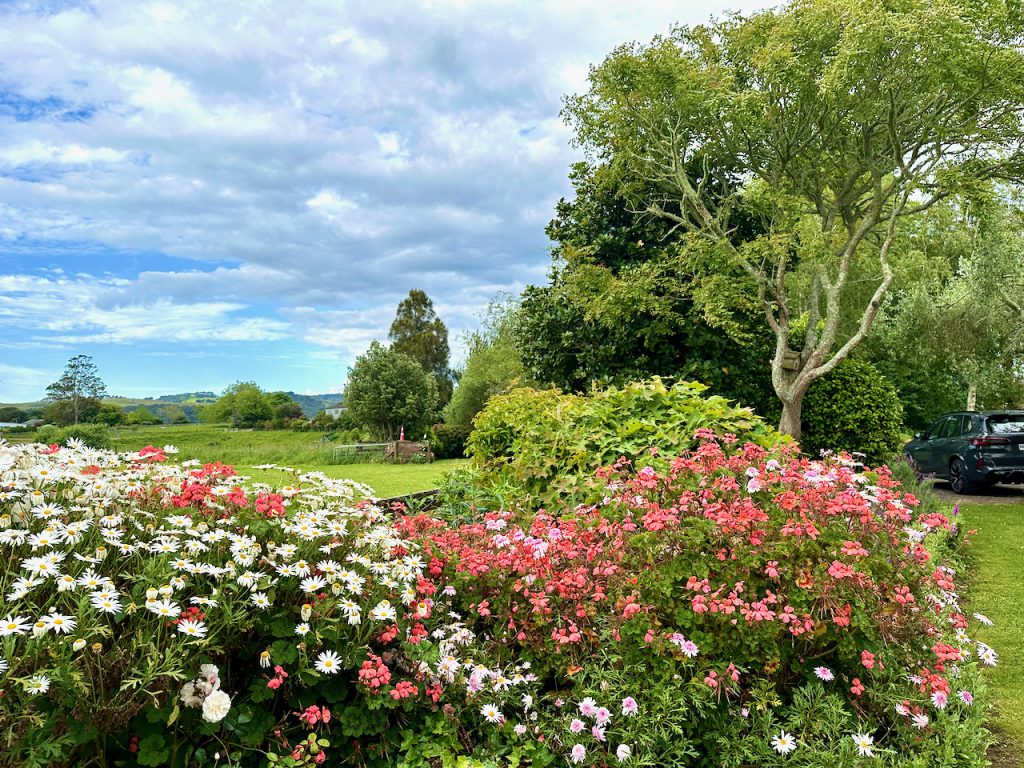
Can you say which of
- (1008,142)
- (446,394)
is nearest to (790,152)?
(1008,142)

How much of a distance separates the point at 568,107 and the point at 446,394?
37.3m

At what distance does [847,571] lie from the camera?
2.54m

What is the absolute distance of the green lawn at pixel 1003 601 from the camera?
3.35m

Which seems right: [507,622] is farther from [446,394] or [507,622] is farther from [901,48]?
[446,394]

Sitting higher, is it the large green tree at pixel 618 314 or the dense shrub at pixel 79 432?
the large green tree at pixel 618 314

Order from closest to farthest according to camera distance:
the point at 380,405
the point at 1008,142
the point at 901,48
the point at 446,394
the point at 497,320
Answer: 1. the point at 901,48
2. the point at 1008,142
3. the point at 380,405
4. the point at 497,320
5. the point at 446,394

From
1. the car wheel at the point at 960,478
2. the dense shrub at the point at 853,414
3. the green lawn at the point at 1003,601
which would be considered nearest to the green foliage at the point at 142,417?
the dense shrub at the point at 853,414

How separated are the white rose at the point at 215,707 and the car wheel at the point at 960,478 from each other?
1435 centimetres

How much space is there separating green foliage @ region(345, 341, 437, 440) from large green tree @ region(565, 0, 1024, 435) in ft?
69.4

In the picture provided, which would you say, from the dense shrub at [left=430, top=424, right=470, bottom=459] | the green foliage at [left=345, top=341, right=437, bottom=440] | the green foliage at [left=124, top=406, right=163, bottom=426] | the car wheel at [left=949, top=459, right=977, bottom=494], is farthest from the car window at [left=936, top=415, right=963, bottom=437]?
the green foliage at [left=124, top=406, right=163, bottom=426]

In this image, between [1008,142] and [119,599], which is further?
[1008,142]

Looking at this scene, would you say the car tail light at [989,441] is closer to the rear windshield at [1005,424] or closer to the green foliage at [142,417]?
the rear windshield at [1005,424]

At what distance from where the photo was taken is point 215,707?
197 cm

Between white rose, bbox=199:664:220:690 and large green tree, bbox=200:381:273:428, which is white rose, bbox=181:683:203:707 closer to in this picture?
white rose, bbox=199:664:220:690
